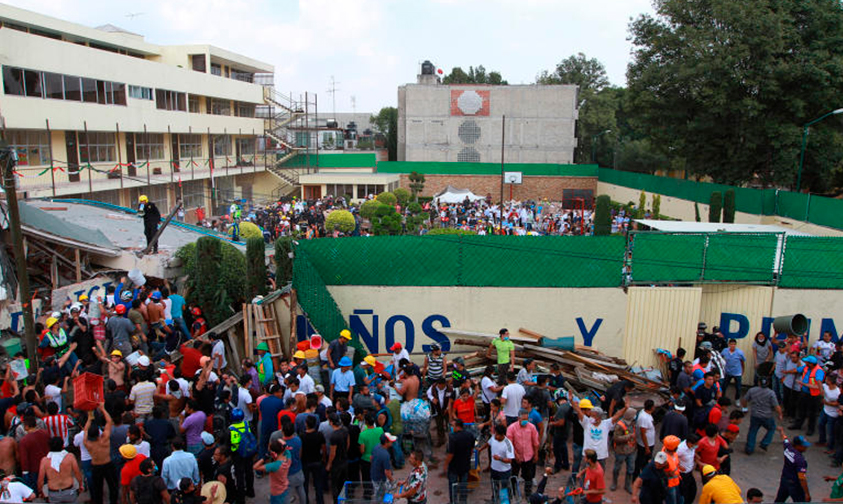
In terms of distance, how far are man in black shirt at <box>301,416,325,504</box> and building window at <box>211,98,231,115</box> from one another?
35.4m

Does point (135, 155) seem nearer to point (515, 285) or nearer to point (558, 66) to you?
point (515, 285)

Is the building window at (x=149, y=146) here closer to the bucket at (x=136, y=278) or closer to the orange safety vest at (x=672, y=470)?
the bucket at (x=136, y=278)

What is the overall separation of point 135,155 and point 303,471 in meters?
27.7

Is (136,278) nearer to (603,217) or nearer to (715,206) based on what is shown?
(603,217)

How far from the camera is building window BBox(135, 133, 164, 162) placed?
30250mm

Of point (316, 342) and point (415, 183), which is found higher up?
point (415, 183)

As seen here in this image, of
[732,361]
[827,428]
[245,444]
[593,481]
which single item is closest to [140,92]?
[245,444]

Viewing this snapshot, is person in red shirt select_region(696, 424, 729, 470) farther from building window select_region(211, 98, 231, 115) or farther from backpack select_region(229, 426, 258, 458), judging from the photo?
building window select_region(211, 98, 231, 115)

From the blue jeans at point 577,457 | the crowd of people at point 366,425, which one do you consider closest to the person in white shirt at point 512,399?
the crowd of people at point 366,425

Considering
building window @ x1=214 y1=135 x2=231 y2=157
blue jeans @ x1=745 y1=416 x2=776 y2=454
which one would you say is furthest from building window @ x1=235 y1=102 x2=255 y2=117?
blue jeans @ x1=745 y1=416 x2=776 y2=454

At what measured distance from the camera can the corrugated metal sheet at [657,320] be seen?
1017 centimetres

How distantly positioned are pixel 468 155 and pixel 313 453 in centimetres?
4433

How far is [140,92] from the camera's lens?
29281mm

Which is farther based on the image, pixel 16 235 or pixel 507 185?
pixel 507 185
